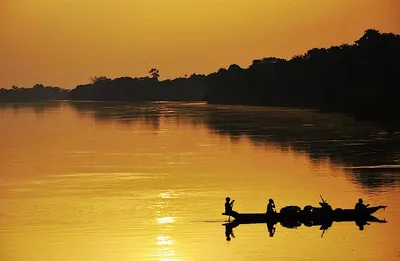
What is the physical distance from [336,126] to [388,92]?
3465cm

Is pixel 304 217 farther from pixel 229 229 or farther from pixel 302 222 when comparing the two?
pixel 229 229

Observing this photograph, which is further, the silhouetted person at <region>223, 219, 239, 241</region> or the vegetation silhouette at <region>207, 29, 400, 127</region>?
the vegetation silhouette at <region>207, 29, 400, 127</region>

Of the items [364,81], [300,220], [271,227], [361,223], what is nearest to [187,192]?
[300,220]

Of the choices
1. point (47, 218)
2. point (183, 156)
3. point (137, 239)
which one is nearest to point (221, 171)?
point (183, 156)

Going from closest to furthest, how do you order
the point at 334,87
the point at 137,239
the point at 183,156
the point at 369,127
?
the point at 137,239, the point at 183,156, the point at 369,127, the point at 334,87

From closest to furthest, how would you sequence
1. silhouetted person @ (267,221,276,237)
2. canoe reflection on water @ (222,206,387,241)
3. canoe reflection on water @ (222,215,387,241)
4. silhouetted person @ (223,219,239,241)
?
silhouetted person @ (223,219,239,241), silhouetted person @ (267,221,276,237), canoe reflection on water @ (222,215,387,241), canoe reflection on water @ (222,206,387,241)

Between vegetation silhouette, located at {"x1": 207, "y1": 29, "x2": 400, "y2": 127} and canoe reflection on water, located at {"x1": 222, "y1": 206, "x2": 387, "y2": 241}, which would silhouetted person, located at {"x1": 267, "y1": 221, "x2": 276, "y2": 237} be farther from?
vegetation silhouette, located at {"x1": 207, "y1": 29, "x2": 400, "y2": 127}

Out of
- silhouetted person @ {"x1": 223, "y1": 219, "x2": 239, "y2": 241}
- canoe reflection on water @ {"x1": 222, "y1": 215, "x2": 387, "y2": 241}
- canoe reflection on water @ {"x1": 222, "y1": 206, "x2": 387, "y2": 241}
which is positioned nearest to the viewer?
silhouetted person @ {"x1": 223, "y1": 219, "x2": 239, "y2": 241}

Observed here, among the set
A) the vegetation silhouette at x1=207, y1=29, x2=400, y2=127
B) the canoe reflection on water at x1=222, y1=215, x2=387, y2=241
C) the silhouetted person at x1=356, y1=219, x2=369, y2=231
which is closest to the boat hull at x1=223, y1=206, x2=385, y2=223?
the canoe reflection on water at x1=222, y1=215, x2=387, y2=241

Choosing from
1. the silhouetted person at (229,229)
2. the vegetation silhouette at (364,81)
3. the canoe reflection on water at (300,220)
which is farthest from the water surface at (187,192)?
the vegetation silhouette at (364,81)

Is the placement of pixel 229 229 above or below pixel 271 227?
below

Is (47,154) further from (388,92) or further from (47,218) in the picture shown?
(388,92)

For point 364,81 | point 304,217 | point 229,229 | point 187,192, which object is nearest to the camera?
point 229,229

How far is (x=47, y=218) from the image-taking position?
4606 cm
